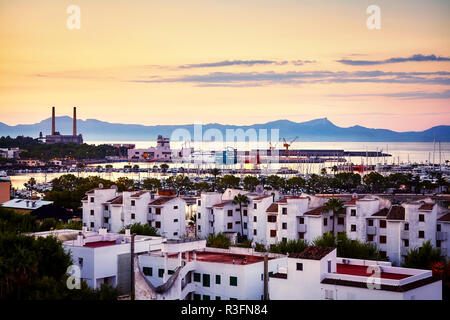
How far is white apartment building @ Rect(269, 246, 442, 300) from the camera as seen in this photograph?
14.7m

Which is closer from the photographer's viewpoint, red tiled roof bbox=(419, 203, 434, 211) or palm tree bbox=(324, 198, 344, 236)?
red tiled roof bbox=(419, 203, 434, 211)

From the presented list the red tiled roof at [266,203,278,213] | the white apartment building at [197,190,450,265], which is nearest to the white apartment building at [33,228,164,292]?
the white apartment building at [197,190,450,265]

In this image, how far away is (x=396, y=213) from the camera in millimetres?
25984

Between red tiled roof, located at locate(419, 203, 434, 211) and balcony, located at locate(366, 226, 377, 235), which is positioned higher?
red tiled roof, located at locate(419, 203, 434, 211)

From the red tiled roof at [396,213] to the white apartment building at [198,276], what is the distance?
26.6ft

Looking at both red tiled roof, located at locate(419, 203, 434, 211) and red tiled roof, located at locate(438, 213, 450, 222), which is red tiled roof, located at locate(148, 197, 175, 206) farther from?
red tiled roof, located at locate(438, 213, 450, 222)

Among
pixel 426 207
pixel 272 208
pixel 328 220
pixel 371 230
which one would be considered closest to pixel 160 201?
pixel 272 208

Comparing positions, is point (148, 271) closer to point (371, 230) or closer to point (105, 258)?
point (105, 258)

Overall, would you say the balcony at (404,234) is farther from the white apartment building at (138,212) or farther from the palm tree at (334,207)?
the white apartment building at (138,212)

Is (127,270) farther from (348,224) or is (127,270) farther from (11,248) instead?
(348,224)

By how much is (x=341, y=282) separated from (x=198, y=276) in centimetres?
485

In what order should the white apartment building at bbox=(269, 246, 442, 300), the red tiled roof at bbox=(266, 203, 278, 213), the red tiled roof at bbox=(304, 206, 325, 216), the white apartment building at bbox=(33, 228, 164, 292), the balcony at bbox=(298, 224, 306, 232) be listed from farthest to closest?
the red tiled roof at bbox=(266, 203, 278, 213), the balcony at bbox=(298, 224, 306, 232), the red tiled roof at bbox=(304, 206, 325, 216), the white apartment building at bbox=(33, 228, 164, 292), the white apartment building at bbox=(269, 246, 442, 300)

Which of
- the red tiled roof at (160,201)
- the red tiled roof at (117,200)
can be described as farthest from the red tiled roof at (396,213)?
the red tiled roof at (117,200)

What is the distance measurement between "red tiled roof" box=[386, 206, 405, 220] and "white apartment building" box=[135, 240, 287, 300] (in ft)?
26.6
